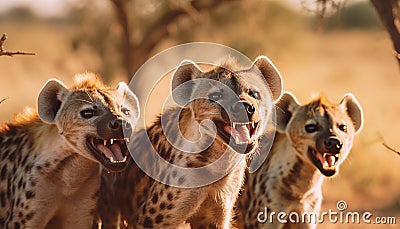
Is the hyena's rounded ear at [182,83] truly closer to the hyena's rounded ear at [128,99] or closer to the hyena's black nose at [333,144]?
the hyena's rounded ear at [128,99]

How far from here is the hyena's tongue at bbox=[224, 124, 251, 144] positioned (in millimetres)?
4543

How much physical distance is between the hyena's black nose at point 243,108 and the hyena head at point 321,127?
86 cm

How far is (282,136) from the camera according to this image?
5.77 m

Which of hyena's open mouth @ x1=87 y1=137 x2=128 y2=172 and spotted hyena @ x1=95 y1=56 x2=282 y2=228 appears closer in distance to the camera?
spotted hyena @ x1=95 y1=56 x2=282 y2=228

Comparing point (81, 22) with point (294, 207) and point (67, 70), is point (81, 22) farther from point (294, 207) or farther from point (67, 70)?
point (294, 207)

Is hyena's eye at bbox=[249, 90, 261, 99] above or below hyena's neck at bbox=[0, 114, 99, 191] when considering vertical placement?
above

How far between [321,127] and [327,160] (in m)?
0.21

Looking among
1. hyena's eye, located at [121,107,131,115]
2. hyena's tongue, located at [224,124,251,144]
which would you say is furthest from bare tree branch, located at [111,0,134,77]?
hyena's tongue, located at [224,124,251,144]

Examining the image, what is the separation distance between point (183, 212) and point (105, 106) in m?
0.72

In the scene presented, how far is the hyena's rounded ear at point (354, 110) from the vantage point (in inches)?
223

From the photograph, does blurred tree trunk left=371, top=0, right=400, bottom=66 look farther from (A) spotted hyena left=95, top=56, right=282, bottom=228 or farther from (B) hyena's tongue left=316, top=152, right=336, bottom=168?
(A) spotted hyena left=95, top=56, right=282, bottom=228

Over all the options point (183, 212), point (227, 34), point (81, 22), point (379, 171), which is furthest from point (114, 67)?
point (183, 212)

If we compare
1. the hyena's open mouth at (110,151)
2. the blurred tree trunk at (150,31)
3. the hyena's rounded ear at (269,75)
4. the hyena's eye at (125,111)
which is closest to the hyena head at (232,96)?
the hyena's rounded ear at (269,75)

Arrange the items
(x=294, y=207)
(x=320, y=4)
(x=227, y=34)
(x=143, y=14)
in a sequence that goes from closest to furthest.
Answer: (x=294, y=207) < (x=320, y=4) < (x=143, y=14) < (x=227, y=34)
